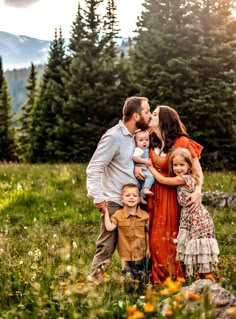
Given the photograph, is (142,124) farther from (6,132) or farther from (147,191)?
(6,132)

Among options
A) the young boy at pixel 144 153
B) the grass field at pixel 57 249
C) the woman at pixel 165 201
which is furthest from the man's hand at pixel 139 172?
the grass field at pixel 57 249

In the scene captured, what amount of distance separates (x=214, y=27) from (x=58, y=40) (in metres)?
15.2

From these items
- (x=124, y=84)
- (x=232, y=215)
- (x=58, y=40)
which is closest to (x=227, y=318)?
(x=232, y=215)

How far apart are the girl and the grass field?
26cm

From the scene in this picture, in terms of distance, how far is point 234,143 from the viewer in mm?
21266

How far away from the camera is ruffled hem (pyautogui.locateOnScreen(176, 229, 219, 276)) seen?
5.48 meters

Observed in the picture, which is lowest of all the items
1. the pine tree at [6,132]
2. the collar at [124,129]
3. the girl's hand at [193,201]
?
the girl's hand at [193,201]

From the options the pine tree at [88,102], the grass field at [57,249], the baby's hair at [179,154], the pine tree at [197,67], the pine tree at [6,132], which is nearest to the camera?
the grass field at [57,249]

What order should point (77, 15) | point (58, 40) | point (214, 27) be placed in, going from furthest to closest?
point (58, 40) < point (77, 15) < point (214, 27)

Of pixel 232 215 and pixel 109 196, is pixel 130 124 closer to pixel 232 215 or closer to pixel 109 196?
pixel 109 196

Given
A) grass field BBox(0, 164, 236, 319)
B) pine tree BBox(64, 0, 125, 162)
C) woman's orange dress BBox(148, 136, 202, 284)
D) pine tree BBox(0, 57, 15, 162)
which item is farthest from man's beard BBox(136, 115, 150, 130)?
pine tree BBox(0, 57, 15, 162)

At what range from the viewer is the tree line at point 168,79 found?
20.4 m

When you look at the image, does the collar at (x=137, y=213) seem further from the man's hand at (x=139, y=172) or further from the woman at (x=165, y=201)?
the man's hand at (x=139, y=172)

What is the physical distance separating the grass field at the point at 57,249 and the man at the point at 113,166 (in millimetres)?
426
